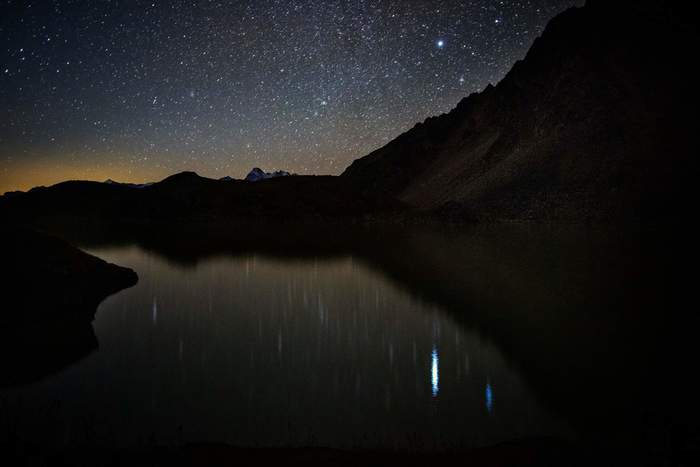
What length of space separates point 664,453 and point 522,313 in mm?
10608

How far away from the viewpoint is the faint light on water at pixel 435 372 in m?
9.83

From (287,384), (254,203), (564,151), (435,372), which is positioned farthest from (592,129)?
(287,384)

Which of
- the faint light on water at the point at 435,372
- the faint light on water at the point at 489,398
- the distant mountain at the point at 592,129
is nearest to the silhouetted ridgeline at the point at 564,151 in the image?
the distant mountain at the point at 592,129

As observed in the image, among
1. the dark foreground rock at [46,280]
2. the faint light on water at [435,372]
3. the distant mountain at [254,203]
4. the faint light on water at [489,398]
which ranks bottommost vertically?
the faint light on water at [489,398]

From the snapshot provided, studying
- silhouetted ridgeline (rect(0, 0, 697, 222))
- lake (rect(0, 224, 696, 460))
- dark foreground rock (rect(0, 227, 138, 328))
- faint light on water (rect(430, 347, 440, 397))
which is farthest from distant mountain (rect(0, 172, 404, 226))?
faint light on water (rect(430, 347, 440, 397))

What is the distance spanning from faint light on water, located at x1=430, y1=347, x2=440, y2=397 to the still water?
0.05 meters

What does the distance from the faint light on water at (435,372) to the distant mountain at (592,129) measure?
8148 centimetres

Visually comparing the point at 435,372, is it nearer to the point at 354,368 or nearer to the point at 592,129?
the point at 354,368

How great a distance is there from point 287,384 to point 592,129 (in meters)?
111

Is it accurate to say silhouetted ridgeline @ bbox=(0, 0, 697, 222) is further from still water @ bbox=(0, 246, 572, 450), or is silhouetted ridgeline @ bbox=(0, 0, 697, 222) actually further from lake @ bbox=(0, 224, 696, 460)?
still water @ bbox=(0, 246, 572, 450)

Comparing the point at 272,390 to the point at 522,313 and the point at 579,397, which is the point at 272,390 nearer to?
the point at 579,397

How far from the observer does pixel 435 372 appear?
10.7m

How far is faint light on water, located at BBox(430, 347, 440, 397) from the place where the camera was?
9.83m

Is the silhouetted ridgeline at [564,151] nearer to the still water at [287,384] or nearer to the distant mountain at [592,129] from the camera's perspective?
the distant mountain at [592,129]
